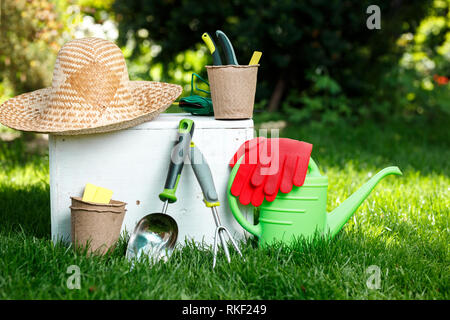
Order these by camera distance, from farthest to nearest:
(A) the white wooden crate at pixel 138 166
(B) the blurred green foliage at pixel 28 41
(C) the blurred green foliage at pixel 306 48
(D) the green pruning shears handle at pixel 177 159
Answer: (C) the blurred green foliage at pixel 306 48, (B) the blurred green foliage at pixel 28 41, (A) the white wooden crate at pixel 138 166, (D) the green pruning shears handle at pixel 177 159

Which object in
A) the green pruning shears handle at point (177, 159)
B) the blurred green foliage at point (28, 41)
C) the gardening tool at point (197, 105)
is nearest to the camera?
the green pruning shears handle at point (177, 159)

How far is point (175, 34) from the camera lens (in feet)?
18.2

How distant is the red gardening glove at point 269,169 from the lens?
6.33ft

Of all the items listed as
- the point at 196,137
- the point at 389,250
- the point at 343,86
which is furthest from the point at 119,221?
the point at 343,86

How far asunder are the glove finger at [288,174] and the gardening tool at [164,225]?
39 centimetres

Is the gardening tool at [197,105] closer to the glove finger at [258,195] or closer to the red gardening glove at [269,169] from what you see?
the red gardening glove at [269,169]

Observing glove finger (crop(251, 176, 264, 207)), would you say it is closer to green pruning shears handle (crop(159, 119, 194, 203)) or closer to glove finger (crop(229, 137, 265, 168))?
glove finger (crop(229, 137, 265, 168))

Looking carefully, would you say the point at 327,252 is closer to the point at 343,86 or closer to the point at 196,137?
the point at 196,137

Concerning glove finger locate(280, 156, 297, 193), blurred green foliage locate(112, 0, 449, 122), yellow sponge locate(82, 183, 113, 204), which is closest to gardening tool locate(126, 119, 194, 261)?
yellow sponge locate(82, 183, 113, 204)

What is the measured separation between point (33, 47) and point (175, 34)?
1990 mm

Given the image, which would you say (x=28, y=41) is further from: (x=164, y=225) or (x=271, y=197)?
(x=271, y=197)

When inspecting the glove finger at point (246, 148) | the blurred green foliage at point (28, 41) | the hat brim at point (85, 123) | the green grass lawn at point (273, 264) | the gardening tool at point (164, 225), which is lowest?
the green grass lawn at point (273, 264)

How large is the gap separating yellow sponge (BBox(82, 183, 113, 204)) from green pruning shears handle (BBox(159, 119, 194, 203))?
0.78 feet

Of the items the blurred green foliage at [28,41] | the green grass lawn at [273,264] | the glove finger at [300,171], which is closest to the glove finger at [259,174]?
the glove finger at [300,171]
